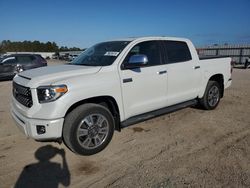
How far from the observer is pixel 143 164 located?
3.61 metres

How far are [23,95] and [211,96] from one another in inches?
184

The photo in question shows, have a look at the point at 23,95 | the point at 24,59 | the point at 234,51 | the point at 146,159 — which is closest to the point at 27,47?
the point at 234,51

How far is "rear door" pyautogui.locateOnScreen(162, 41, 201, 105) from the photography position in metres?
5.04

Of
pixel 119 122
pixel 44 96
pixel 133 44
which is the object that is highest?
pixel 133 44

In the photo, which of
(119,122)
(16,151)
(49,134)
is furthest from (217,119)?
(16,151)

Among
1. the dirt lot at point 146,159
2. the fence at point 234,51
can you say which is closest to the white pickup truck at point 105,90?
the dirt lot at point 146,159

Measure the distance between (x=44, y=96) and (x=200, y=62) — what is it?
3.87 meters

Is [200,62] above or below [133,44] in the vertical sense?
below

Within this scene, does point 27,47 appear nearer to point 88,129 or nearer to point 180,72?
point 180,72

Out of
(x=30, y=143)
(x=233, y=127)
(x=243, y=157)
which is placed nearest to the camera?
(x=243, y=157)

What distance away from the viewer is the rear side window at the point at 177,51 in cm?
514

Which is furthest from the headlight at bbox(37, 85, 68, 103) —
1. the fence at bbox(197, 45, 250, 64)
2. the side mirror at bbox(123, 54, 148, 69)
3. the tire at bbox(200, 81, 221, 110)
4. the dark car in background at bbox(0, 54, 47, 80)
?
the fence at bbox(197, 45, 250, 64)

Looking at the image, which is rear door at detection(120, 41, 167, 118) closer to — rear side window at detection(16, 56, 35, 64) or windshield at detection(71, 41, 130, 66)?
windshield at detection(71, 41, 130, 66)

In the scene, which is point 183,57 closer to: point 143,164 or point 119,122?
point 119,122
